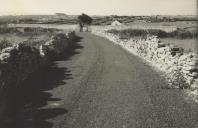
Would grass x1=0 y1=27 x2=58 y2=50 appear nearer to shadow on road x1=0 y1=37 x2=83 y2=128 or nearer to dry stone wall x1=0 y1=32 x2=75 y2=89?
dry stone wall x1=0 y1=32 x2=75 y2=89

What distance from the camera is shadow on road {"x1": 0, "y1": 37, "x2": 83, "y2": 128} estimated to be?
1202 centimetres

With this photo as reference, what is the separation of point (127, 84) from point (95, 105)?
4179 millimetres

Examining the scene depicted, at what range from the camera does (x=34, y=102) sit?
47.7 feet

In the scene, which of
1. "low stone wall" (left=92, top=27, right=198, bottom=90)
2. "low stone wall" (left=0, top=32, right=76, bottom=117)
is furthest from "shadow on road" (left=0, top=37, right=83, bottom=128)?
"low stone wall" (left=92, top=27, right=198, bottom=90)

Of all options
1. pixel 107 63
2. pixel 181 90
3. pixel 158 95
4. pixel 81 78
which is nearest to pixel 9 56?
pixel 81 78

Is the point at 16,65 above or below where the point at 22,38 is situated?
above

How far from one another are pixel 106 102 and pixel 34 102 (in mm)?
2946

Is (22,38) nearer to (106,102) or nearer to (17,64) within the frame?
(17,64)

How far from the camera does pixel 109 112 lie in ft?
42.7

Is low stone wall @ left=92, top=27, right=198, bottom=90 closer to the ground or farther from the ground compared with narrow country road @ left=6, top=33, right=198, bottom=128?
farther from the ground

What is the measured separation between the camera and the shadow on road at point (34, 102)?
1202 cm

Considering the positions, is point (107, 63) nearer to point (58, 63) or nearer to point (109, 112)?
point (58, 63)

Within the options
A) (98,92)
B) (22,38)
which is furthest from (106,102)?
(22,38)

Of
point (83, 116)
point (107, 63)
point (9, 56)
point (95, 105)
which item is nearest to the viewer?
point (83, 116)
